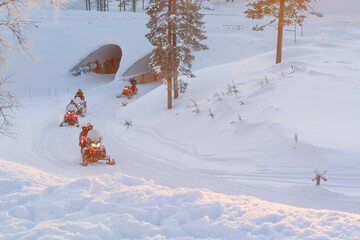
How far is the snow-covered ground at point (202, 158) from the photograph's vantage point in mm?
5652

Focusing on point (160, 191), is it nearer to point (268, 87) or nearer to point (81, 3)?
point (268, 87)

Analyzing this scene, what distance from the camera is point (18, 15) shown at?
9109 mm

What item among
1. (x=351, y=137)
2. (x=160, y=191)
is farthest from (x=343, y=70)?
(x=160, y=191)

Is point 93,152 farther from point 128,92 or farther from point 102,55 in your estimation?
point 102,55

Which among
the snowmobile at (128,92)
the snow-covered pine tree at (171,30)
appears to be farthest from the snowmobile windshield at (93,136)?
the snowmobile at (128,92)

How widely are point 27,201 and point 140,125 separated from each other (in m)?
13.4

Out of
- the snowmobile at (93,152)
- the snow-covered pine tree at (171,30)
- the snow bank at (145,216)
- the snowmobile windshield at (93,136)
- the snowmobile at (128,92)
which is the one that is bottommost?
the snowmobile at (128,92)

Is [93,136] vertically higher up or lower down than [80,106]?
higher up

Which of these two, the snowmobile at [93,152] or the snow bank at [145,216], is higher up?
the snow bank at [145,216]

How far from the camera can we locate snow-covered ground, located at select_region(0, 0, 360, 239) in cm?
565

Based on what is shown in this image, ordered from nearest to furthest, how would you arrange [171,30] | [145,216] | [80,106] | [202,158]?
[145,216]
[202,158]
[171,30]
[80,106]

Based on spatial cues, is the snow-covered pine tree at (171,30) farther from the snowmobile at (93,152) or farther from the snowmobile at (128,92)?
the snowmobile at (128,92)

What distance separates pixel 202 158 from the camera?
13602 millimetres

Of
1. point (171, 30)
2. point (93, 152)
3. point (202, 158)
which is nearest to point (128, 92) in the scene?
point (171, 30)
